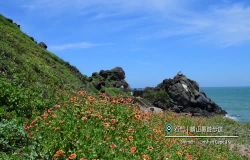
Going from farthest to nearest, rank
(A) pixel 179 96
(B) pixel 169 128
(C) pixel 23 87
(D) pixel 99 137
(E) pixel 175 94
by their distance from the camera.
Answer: (E) pixel 175 94
(A) pixel 179 96
(B) pixel 169 128
(C) pixel 23 87
(D) pixel 99 137

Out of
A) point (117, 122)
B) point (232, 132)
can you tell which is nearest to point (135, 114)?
point (117, 122)

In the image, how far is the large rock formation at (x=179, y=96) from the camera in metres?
58.8

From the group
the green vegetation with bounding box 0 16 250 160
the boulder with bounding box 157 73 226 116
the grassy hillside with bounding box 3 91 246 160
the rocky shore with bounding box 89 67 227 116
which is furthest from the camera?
the boulder with bounding box 157 73 226 116

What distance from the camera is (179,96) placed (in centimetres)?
5991

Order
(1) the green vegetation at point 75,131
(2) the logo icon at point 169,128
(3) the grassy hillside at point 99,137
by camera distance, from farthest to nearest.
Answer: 1. (2) the logo icon at point 169,128
2. (1) the green vegetation at point 75,131
3. (3) the grassy hillside at point 99,137

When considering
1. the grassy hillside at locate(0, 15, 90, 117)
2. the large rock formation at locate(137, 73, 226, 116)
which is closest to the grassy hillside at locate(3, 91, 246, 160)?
the grassy hillside at locate(0, 15, 90, 117)

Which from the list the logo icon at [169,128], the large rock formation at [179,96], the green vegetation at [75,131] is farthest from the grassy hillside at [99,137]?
the large rock formation at [179,96]

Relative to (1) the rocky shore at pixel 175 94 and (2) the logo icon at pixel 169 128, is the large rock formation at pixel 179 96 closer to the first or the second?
(1) the rocky shore at pixel 175 94

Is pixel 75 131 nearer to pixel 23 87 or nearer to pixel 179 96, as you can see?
pixel 23 87

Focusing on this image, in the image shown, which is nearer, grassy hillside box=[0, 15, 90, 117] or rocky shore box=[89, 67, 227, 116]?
grassy hillside box=[0, 15, 90, 117]

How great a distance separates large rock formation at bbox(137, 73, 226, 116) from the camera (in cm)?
5885

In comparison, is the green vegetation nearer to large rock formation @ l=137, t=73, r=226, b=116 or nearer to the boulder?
large rock formation @ l=137, t=73, r=226, b=116

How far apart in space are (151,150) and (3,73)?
11.3 metres

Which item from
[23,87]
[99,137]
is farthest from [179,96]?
[99,137]
